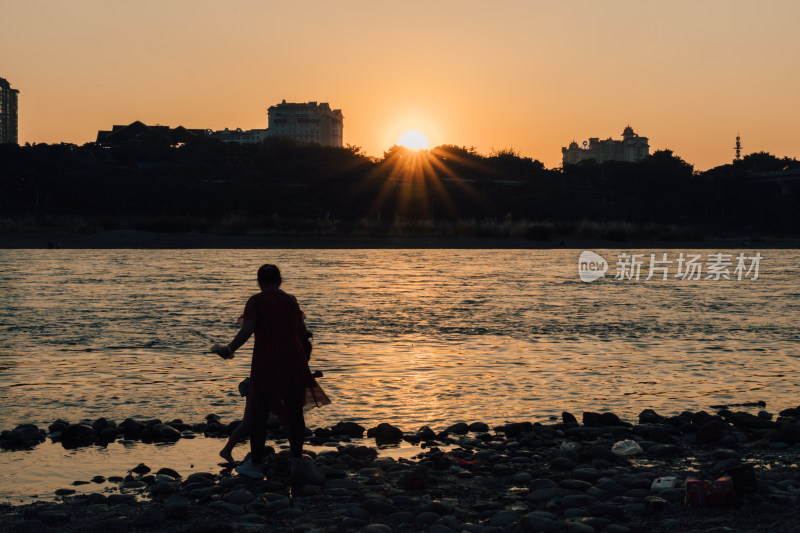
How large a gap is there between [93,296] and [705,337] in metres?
17.6

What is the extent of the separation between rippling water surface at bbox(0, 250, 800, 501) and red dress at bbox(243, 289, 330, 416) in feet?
3.42

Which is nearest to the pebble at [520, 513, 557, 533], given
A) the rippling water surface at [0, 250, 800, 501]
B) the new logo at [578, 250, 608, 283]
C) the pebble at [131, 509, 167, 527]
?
the pebble at [131, 509, 167, 527]

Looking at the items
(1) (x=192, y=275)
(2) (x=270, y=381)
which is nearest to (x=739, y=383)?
(2) (x=270, y=381)

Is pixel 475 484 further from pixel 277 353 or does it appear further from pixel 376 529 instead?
pixel 277 353

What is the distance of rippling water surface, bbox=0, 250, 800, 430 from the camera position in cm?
1171

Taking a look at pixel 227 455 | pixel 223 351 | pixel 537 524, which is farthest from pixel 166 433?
pixel 537 524

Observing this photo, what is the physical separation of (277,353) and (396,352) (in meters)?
7.79

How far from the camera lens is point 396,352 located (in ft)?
52.7

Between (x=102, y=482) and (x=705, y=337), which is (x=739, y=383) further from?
(x=102, y=482)

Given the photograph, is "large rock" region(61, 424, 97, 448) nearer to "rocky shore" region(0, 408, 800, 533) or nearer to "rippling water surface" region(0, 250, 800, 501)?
"rocky shore" region(0, 408, 800, 533)

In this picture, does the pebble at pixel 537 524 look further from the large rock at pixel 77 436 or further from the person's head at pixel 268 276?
the large rock at pixel 77 436

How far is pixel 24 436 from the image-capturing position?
9586 millimetres

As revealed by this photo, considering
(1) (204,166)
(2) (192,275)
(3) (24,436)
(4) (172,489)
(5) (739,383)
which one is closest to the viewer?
(4) (172,489)

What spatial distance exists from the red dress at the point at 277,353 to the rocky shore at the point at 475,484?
724 mm
